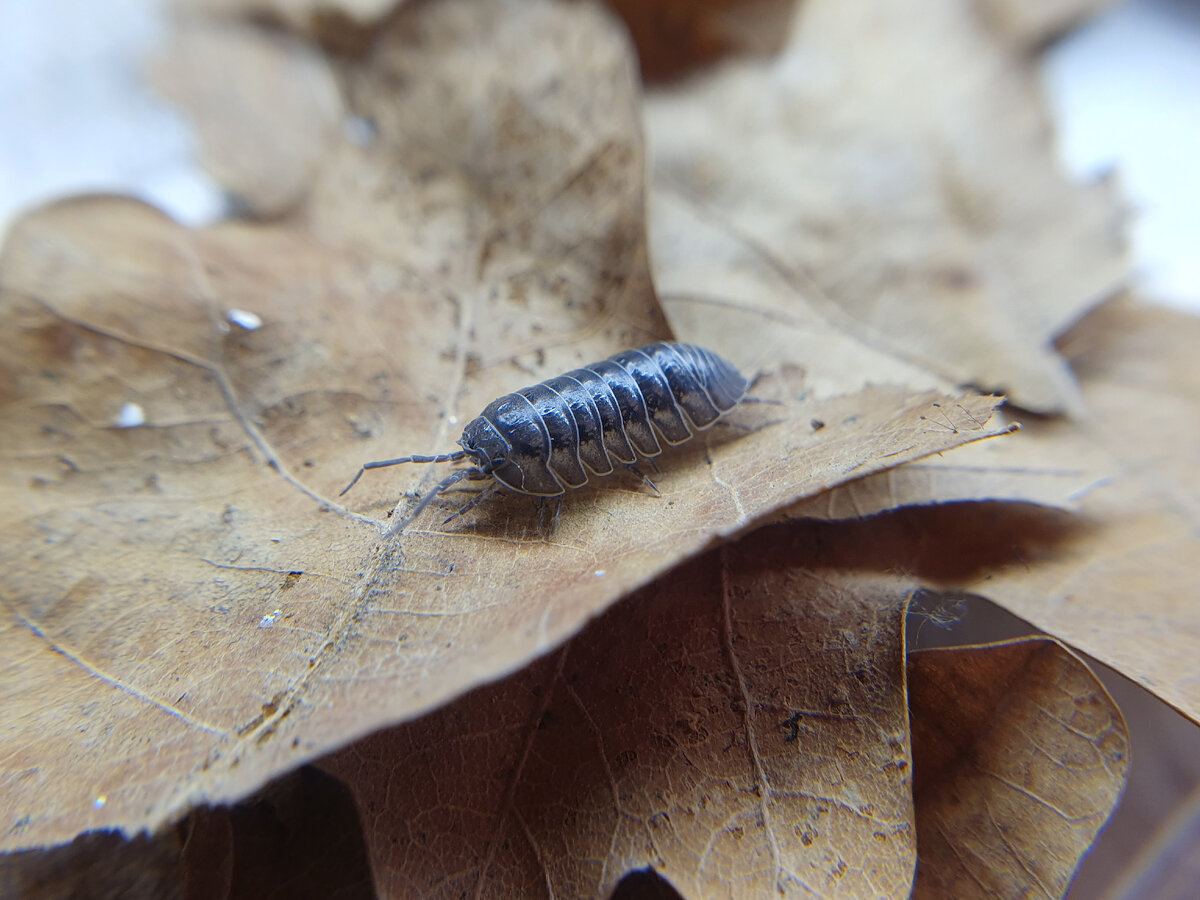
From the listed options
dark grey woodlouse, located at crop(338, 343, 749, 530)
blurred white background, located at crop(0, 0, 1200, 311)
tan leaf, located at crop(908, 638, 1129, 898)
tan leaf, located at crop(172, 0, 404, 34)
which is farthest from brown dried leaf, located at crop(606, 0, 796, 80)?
tan leaf, located at crop(908, 638, 1129, 898)

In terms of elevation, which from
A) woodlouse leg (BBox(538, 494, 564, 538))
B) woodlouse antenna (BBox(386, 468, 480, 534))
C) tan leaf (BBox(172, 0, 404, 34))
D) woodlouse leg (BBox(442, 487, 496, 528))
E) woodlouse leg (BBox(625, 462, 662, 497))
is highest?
tan leaf (BBox(172, 0, 404, 34))

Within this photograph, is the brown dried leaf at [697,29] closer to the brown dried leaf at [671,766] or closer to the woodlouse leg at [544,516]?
the woodlouse leg at [544,516]

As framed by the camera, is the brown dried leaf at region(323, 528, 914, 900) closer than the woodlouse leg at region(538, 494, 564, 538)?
Yes

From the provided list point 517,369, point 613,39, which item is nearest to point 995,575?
point 517,369

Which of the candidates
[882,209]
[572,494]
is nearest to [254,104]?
[572,494]

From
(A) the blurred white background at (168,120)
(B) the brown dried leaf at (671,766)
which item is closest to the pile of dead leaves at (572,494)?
(B) the brown dried leaf at (671,766)

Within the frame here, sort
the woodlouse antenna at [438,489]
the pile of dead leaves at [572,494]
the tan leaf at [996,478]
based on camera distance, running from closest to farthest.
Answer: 1. the pile of dead leaves at [572,494]
2. the woodlouse antenna at [438,489]
3. the tan leaf at [996,478]

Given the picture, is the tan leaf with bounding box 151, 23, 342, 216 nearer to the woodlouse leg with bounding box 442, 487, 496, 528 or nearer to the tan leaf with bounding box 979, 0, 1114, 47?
the woodlouse leg with bounding box 442, 487, 496, 528
